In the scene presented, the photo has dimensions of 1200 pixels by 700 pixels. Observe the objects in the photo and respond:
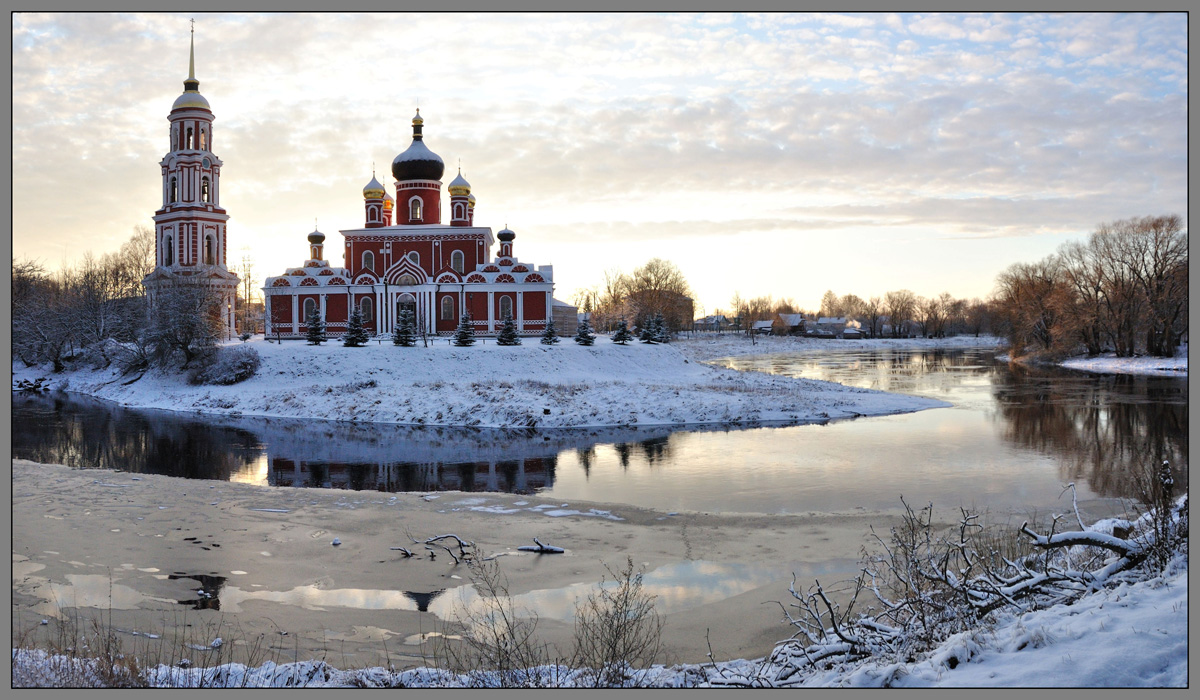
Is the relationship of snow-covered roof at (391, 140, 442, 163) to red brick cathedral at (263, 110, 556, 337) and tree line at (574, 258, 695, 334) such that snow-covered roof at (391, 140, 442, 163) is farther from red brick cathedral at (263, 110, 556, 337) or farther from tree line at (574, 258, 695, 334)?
tree line at (574, 258, 695, 334)

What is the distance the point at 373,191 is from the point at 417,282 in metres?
7.73

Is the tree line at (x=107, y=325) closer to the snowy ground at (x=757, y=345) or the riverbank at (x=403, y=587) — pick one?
the riverbank at (x=403, y=587)

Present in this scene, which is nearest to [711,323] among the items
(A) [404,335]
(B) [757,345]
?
(B) [757,345]

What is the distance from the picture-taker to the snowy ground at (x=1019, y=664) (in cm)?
511

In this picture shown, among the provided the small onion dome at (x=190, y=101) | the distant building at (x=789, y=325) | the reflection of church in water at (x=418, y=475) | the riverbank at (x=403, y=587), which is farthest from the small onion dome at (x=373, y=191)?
the distant building at (x=789, y=325)

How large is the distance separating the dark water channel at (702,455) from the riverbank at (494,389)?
154 cm

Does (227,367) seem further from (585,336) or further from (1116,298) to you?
(1116,298)

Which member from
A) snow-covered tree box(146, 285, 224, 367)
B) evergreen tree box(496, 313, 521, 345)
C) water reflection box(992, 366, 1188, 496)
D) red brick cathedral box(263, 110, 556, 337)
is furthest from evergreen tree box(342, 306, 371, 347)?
water reflection box(992, 366, 1188, 496)

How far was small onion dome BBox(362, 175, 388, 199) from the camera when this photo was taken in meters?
49.5

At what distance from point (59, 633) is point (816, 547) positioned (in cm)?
828

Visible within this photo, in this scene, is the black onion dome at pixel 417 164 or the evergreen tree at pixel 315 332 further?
the black onion dome at pixel 417 164

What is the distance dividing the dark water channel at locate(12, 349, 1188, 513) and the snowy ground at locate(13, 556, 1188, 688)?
21.8 feet

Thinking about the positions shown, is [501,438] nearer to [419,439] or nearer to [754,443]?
[419,439]

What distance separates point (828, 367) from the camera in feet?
168
